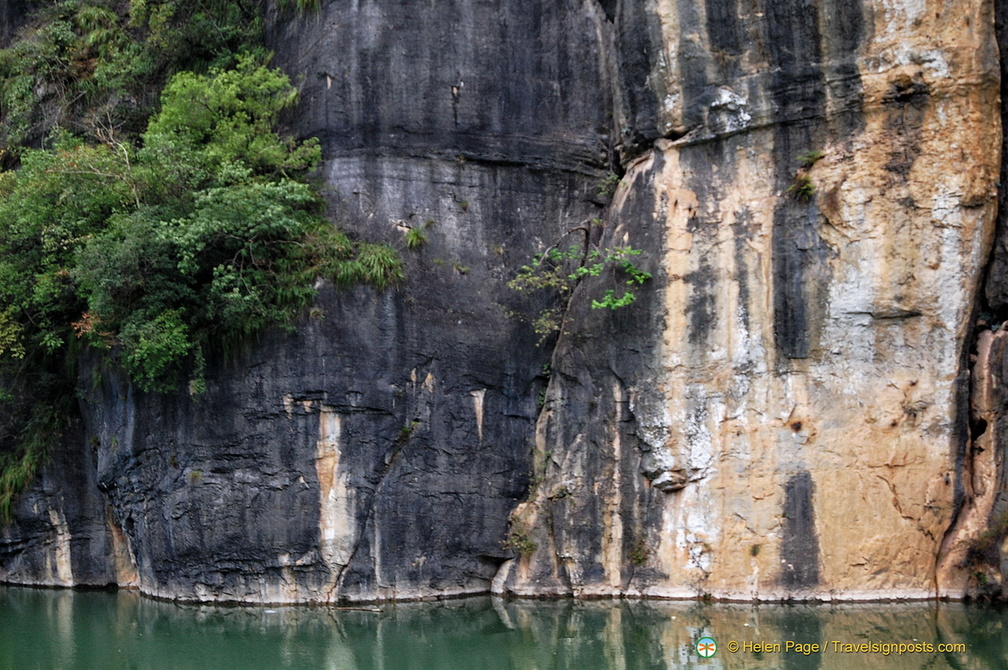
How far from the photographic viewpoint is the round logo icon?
30.0 feet

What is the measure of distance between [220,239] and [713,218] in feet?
20.1

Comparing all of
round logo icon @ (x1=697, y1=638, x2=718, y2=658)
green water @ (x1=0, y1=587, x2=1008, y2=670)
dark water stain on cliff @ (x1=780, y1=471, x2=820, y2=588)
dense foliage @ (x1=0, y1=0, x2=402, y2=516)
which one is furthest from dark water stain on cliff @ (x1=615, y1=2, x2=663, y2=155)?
round logo icon @ (x1=697, y1=638, x2=718, y2=658)

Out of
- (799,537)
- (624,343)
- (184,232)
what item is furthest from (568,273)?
(184,232)

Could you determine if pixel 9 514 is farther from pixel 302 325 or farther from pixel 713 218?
pixel 713 218

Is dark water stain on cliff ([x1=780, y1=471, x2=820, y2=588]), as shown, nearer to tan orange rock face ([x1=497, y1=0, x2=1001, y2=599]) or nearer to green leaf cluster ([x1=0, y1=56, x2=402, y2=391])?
tan orange rock face ([x1=497, y1=0, x2=1001, y2=599])

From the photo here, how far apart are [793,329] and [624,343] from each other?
6.60 feet

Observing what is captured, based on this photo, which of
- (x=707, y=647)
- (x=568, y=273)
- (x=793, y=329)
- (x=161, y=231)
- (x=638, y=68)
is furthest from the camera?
(x=568, y=273)

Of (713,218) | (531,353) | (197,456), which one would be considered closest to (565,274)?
(531,353)

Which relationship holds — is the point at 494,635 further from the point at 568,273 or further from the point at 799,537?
the point at 568,273

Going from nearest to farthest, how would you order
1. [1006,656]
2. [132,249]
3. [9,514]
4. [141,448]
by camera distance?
1. [1006,656]
2. [132,249]
3. [141,448]
4. [9,514]

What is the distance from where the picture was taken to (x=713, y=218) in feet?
39.0

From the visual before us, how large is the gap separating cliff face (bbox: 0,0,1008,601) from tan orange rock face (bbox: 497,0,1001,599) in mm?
32

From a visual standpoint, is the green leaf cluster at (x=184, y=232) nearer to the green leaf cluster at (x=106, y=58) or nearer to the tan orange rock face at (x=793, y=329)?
the green leaf cluster at (x=106, y=58)

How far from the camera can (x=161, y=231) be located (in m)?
11.7
